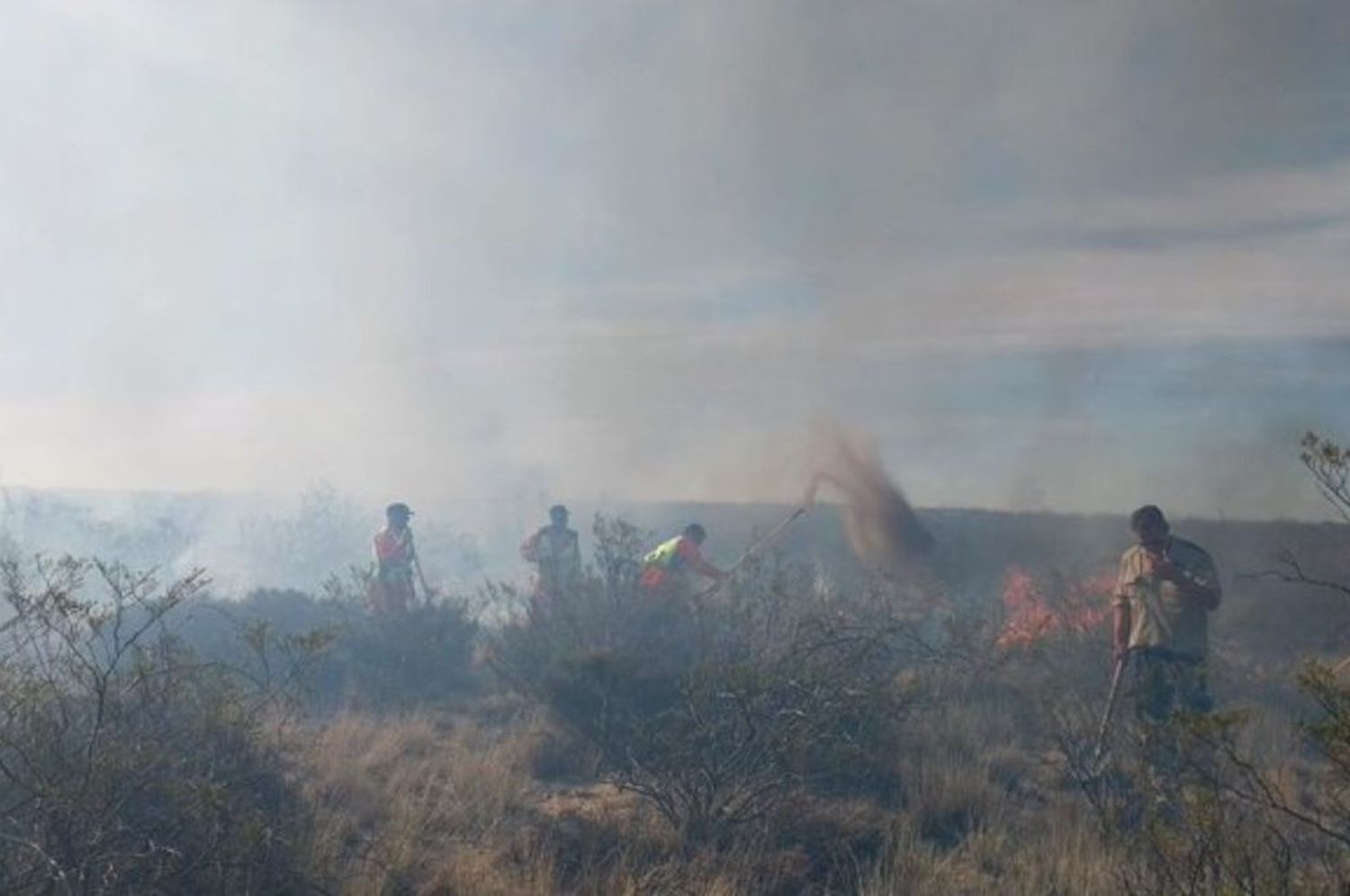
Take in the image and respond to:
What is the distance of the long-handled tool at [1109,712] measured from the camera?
21.7ft

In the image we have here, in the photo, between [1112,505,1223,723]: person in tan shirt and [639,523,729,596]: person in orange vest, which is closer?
[1112,505,1223,723]: person in tan shirt

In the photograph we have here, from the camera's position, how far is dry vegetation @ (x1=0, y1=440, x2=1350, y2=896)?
4.65m

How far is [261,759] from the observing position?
246 inches

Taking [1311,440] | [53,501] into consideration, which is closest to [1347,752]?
[1311,440]

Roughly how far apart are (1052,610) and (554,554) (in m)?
5.05

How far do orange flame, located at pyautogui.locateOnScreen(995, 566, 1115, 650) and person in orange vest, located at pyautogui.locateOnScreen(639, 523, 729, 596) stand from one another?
2.65 metres

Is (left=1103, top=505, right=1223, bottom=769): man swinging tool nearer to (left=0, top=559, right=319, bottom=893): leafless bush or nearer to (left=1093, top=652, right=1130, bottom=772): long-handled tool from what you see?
(left=1093, top=652, right=1130, bottom=772): long-handled tool

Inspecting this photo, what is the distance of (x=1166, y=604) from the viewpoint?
24.9 feet

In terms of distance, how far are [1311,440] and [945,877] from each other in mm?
2462

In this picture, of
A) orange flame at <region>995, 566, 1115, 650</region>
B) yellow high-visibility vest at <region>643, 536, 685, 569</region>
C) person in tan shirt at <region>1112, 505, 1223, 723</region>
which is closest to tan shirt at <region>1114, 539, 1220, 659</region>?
person in tan shirt at <region>1112, 505, 1223, 723</region>

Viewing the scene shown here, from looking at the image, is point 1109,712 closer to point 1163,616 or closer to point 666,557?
point 1163,616

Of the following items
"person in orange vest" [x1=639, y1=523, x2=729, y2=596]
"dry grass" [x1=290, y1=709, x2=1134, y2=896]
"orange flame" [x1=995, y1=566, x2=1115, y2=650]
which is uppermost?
"person in orange vest" [x1=639, y1=523, x2=729, y2=596]

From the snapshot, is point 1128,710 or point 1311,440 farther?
point 1128,710

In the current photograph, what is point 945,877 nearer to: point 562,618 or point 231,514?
point 562,618
